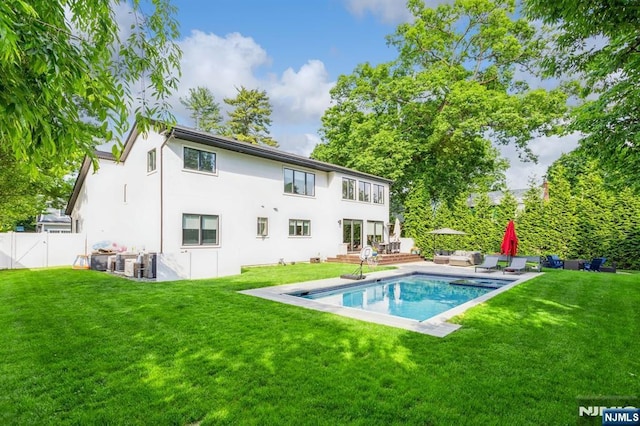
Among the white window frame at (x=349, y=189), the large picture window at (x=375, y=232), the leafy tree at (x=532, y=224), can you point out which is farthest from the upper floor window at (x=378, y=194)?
the leafy tree at (x=532, y=224)

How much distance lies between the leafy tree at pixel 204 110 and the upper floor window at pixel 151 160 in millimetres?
30155

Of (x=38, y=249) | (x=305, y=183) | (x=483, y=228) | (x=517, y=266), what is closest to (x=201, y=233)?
(x=305, y=183)

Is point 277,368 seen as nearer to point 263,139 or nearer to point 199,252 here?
point 199,252

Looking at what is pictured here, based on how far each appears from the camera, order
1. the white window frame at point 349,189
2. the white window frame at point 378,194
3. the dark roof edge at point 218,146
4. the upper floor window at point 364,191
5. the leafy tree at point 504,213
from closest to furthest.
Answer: the dark roof edge at point 218,146 → the leafy tree at point 504,213 → the white window frame at point 349,189 → the upper floor window at point 364,191 → the white window frame at point 378,194

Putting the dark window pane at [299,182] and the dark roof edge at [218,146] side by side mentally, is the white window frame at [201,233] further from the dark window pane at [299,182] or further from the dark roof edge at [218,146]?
the dark window pane at [299,182]

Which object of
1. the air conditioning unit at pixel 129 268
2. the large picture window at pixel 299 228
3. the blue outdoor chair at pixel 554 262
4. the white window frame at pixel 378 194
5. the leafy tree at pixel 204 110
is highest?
the leafy tree at pixel 204 110

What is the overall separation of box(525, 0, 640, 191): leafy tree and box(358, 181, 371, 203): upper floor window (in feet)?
50.9

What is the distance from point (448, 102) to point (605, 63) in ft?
64.9

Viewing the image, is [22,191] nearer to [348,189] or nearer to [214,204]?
[214,204]

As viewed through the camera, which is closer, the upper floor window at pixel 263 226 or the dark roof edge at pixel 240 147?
the dark roof edge at pixel 240 147

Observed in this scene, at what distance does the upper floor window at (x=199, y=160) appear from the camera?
14617 mm

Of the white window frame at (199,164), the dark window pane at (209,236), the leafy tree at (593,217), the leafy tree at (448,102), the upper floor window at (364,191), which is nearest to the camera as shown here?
the white window frame at (199,164)

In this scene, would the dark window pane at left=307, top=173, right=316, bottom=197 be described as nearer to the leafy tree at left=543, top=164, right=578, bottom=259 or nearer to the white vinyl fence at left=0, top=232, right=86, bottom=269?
the white vinyl fence at left=0, top=232, right=86, bottom=269

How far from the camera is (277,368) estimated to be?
4.23 meters
